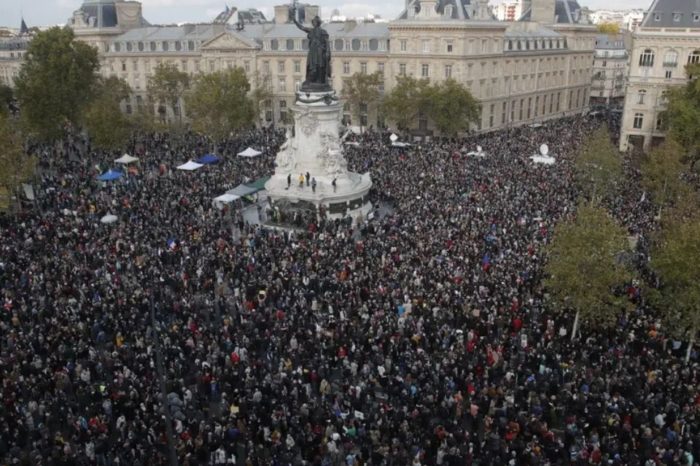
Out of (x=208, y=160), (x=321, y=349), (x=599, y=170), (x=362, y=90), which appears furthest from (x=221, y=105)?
(x=321, y=349)

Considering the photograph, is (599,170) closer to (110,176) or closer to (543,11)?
(110,176)

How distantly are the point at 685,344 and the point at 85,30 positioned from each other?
299 ft

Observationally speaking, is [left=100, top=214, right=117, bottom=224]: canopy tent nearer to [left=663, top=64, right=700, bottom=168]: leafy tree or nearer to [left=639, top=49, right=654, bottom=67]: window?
[left=663, top=64, right=700, bottom=168]: leafy tree

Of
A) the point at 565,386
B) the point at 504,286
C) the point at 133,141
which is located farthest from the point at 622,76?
the point at 565,386

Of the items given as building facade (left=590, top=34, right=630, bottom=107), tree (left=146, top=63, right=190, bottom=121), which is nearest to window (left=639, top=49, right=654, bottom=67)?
building facade (left=590, top=34, right=630, bottom=107)

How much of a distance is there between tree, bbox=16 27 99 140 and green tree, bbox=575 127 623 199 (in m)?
49.7

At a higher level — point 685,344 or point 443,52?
point 443,52

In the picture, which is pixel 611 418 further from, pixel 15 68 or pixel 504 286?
pixel 15 68

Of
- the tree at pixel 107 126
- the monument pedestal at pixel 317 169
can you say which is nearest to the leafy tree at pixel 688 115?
the monument pedestal at pixel 317 169

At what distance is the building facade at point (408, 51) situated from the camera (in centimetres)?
7094

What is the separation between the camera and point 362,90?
2840 inches

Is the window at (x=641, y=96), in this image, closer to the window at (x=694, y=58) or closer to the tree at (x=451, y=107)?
the window at (x=694, y=58)

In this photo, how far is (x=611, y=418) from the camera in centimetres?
1911

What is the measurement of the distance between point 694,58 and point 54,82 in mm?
62434
